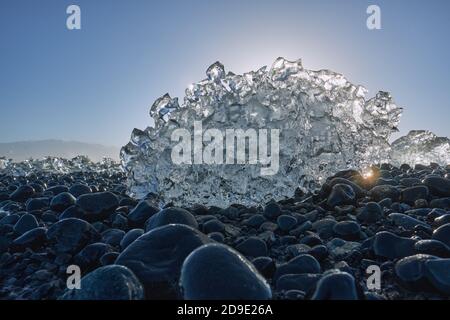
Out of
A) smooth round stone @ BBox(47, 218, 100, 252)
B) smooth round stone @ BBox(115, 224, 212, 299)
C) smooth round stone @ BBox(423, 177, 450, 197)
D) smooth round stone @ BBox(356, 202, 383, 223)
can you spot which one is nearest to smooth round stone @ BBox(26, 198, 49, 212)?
smooth round stone @ BBox(47, 218, 100, 252)

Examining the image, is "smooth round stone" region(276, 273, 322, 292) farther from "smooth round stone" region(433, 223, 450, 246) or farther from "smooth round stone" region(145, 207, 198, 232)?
"smooth round stone" region(433, 223, 450, 246)

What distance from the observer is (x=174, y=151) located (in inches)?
209

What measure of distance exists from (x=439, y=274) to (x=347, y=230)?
962mm

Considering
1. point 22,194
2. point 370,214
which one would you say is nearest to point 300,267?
point 370,214

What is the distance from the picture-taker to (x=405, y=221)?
329cm

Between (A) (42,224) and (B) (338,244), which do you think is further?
(A) (42,224)

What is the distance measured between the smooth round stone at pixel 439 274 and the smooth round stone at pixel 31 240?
112 inches

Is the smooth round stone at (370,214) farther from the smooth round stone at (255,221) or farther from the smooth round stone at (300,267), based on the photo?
the smooth round stone at (300,267)

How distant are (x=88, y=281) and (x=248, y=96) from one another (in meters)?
4.08

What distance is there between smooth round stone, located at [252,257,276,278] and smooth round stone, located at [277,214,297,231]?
89 cm

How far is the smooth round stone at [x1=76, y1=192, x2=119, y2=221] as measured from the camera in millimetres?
3938

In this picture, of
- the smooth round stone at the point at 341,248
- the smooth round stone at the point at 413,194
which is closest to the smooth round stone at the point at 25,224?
the smooth round stone at the point at 341,248
